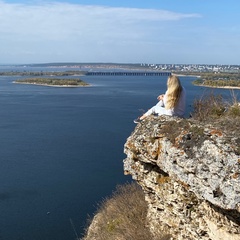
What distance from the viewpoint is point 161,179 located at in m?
4.90

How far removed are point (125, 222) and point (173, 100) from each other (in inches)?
128

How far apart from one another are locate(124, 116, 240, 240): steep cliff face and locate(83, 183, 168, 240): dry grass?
1.93 feet

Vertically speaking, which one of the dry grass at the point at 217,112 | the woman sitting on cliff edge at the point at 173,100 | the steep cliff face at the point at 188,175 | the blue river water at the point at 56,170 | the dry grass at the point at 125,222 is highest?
the woman sitting on cliff edge at the point at 173,100

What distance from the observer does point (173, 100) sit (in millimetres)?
4637

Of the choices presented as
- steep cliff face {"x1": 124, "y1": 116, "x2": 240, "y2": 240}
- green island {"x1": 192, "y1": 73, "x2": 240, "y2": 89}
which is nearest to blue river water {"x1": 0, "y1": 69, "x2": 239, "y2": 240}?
steep cliff face {"x1": 124, "y1": 116, "x2": 240, "y2": 240}

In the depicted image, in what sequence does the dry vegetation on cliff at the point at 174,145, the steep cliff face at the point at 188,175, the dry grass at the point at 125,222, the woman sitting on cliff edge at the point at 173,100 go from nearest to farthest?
the steep cliff face at the point at 188,175
the dry vegetation on cliff at the point at 174,145
the woman sitting on cliff edge at the point at 173,100
the dry grass at the point at 125,222

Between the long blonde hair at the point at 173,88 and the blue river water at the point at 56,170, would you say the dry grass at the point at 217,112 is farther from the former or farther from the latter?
the blue river water at the point at 56,170

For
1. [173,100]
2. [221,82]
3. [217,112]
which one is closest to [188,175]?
[173,100]

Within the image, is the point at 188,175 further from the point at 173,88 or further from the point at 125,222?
the point at 125,222

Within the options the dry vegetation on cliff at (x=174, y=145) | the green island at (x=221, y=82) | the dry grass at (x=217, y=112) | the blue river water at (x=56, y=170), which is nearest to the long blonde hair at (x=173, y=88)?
the dry vegetation on cliff at (x=174, y=145)

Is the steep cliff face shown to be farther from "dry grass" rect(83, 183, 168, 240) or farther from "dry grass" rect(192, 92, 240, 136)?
"dry grass" rect(83, 183, 168, 240)

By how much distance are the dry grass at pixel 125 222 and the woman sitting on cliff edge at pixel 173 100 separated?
1820 millimetres

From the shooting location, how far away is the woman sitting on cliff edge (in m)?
4.48

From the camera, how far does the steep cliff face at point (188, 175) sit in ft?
11.7
